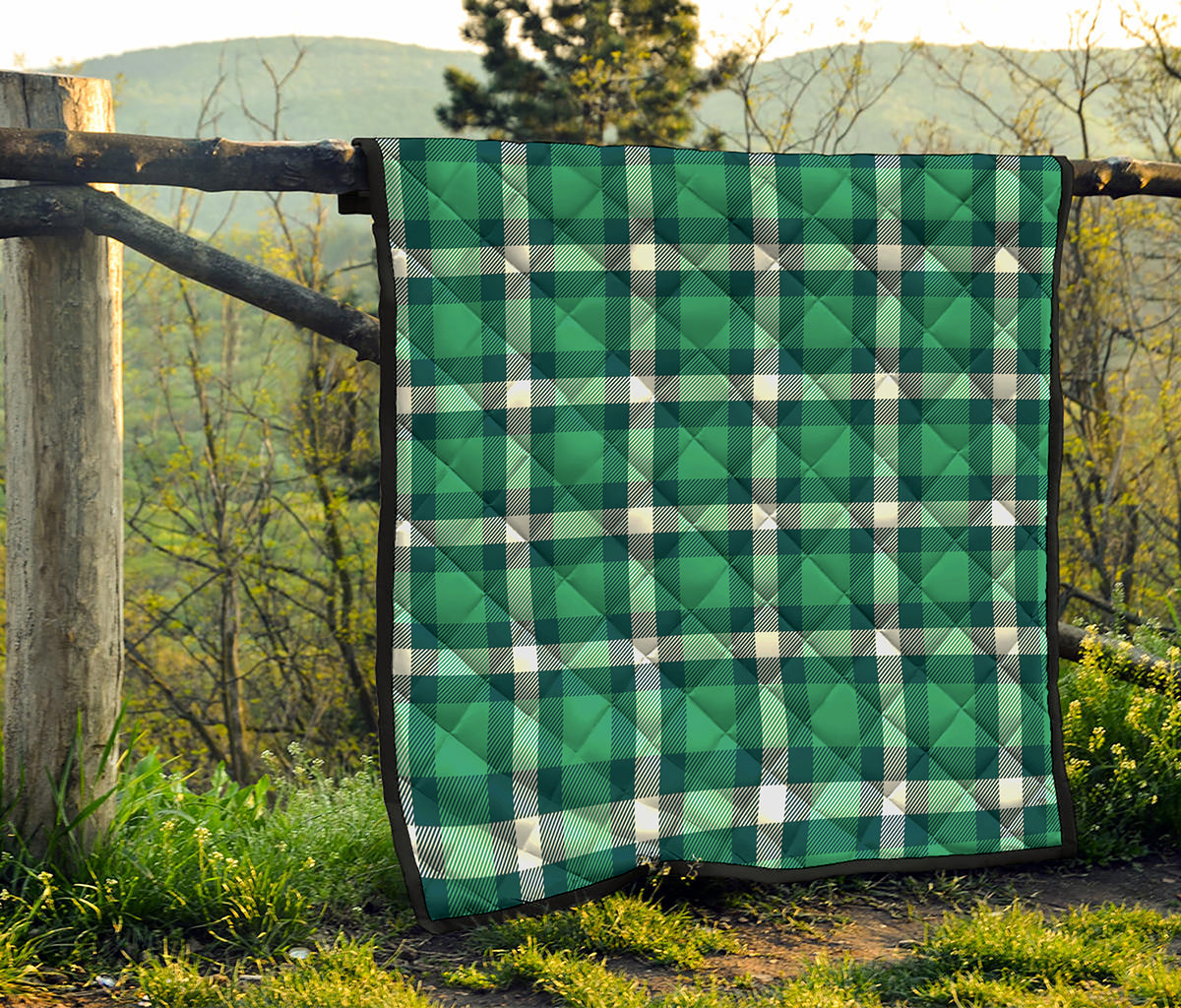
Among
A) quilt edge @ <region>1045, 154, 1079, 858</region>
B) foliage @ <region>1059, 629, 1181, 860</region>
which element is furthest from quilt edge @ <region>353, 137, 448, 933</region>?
foliage @ <region>1059, 629, 1181, 860</region>

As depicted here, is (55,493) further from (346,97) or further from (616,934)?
(346,97)

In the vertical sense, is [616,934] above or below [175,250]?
below

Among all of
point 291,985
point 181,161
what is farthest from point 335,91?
point 291,985

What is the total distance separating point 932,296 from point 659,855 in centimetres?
141

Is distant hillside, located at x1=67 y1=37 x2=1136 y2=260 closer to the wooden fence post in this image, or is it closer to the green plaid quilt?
the green plaid quilt

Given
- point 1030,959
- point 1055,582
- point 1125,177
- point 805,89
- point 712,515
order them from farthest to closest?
point 805,89 → point 1125,177 → point 1055,582 → point 712,515 → point 1030,959

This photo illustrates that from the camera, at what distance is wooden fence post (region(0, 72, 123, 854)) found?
223cm

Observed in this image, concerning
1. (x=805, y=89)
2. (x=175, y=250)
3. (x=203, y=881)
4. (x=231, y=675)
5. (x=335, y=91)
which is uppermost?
(x=335, y=91)

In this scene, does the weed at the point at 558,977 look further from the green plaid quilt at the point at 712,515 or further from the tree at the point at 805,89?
the tree at the point at 805,89

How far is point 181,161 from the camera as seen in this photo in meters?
2.15

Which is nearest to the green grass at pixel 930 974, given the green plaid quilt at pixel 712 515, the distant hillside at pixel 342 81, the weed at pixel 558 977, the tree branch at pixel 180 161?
the weed at pixel 558 977

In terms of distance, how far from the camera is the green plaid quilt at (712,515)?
218cm

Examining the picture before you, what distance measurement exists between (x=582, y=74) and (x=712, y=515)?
8.32 m

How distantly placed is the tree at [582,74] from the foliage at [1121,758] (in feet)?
25.2
